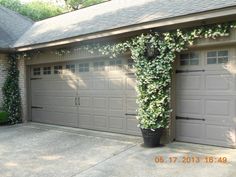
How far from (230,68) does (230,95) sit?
54 centimetres

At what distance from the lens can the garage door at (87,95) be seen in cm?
709

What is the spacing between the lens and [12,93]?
959 centimetres

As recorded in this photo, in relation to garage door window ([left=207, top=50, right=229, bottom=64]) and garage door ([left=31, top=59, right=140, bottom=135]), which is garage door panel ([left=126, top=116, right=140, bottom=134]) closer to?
garage door ([left=31, top=59, right=140, bottom=135])

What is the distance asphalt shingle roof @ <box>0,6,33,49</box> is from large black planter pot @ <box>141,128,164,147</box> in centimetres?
602

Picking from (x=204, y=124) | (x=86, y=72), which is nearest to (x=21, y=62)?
(x=86, y=72)

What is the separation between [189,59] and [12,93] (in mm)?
6415

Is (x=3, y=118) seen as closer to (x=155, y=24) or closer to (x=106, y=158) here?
(x=106, y=158)

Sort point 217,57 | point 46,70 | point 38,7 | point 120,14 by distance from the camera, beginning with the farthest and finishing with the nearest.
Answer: point 38,7 < point 46,70 < point 120,14 < point 217,57

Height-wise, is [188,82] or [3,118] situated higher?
[188,82]

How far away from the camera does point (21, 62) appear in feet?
31.4

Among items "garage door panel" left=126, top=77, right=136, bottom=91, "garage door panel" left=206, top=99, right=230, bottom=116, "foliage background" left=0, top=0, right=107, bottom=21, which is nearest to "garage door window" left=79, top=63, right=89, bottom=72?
"garage door panel" left=126, top=77, right=136, bottom=91

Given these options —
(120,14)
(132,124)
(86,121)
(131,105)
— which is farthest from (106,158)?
(120,14)

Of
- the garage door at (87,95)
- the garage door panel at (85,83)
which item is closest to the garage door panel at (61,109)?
the garage door at (87,95)

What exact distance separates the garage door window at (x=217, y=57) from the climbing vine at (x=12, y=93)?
675cm
